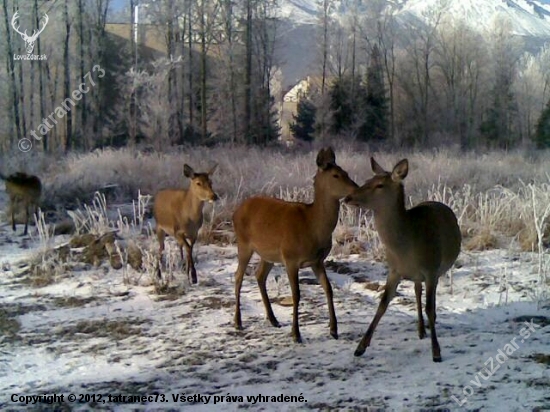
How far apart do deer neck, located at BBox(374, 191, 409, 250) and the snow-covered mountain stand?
31116mm

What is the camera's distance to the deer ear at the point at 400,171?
482 centimetres

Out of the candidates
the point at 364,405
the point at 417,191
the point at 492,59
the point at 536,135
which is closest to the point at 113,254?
the point at 364,405

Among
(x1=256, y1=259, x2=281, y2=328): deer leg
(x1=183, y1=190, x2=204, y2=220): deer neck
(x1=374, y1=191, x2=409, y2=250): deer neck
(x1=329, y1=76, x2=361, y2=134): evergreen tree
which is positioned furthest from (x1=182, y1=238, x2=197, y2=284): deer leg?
(x1=329, y1=76, x2=361, y2=134): evergreen tree

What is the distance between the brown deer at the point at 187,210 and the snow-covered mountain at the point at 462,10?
2732 cm

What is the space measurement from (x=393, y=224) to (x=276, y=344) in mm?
1580

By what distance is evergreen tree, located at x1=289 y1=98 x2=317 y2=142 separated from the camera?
115ft

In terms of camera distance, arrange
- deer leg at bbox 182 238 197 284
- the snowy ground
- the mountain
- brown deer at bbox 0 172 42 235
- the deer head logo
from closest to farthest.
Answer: the snowy ground
deer leg at bbox 182 238 197 284
brown deer at bbox 0 172 42 235
the deer head logo
the mountain

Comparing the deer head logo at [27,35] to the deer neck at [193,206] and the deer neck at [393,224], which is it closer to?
the deer neck at [193,206]

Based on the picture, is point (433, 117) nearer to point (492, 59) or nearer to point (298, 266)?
point (492, 59)

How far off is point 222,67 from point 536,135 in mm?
15824

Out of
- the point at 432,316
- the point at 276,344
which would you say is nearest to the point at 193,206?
the point at 276,344

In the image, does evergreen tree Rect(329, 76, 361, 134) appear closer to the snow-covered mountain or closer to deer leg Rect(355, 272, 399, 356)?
the snow-covered mountain

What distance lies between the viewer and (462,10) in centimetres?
4738

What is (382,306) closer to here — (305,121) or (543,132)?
(543,132)
